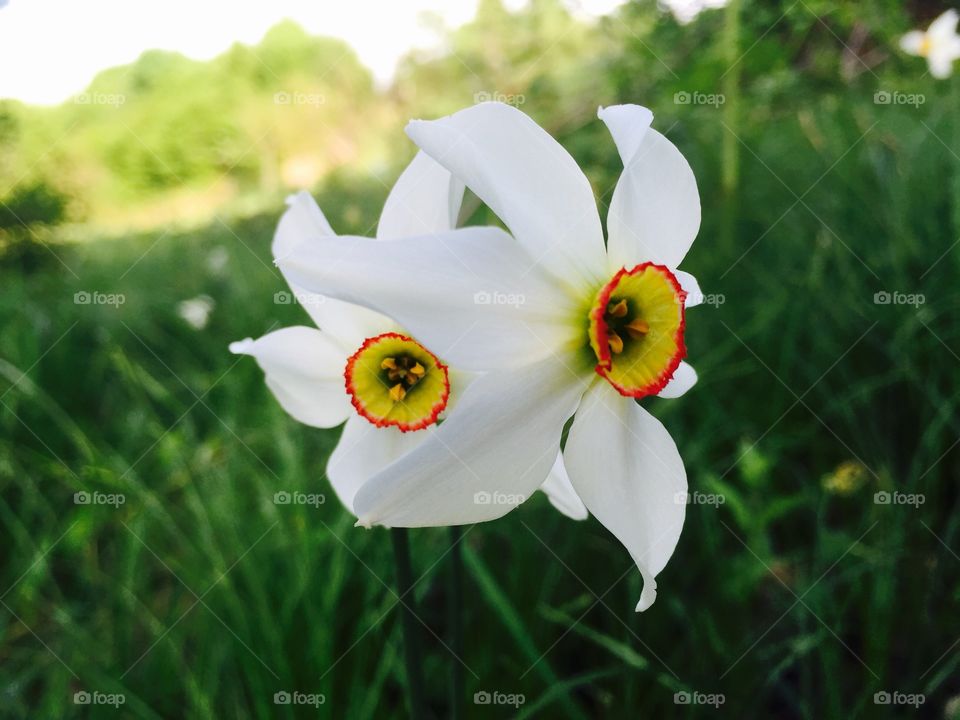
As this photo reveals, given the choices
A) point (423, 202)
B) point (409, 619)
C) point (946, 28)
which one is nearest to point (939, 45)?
point (946, 28)

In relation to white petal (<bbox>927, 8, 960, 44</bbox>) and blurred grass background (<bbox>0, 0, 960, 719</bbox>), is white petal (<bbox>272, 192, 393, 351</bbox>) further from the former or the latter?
white petal (<bbox>927, 8, 960, 44</bbox>)

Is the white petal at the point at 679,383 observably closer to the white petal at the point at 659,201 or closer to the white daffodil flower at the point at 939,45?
the white petal at the point at 659,201

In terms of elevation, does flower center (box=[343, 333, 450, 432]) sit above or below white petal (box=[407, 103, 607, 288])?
below

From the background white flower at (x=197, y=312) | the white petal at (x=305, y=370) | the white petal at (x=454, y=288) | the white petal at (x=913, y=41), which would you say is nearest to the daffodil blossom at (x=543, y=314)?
the white petal at (x=454, y=288)

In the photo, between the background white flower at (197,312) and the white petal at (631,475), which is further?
the background white flower at (197,312)

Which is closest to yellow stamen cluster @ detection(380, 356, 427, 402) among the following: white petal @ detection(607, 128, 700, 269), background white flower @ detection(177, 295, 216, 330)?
white petal @ detection(607, 128, 700, 269)

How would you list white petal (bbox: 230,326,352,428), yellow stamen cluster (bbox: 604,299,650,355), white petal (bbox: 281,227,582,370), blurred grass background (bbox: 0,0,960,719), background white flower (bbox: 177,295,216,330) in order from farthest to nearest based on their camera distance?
background white flower (bbox: 177,295,216,330), blurred grass background (bbox: 0,0,960,719), white petal (bbox: 230,326,352,428), yellow stamen cluster (bbox: 604,299,650,355), white petal (bbox: 281,227,582,370)

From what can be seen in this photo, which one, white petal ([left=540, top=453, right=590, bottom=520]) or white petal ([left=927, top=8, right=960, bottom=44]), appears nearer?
white petal ([left=540, top=453, right=590, bottom=520])
